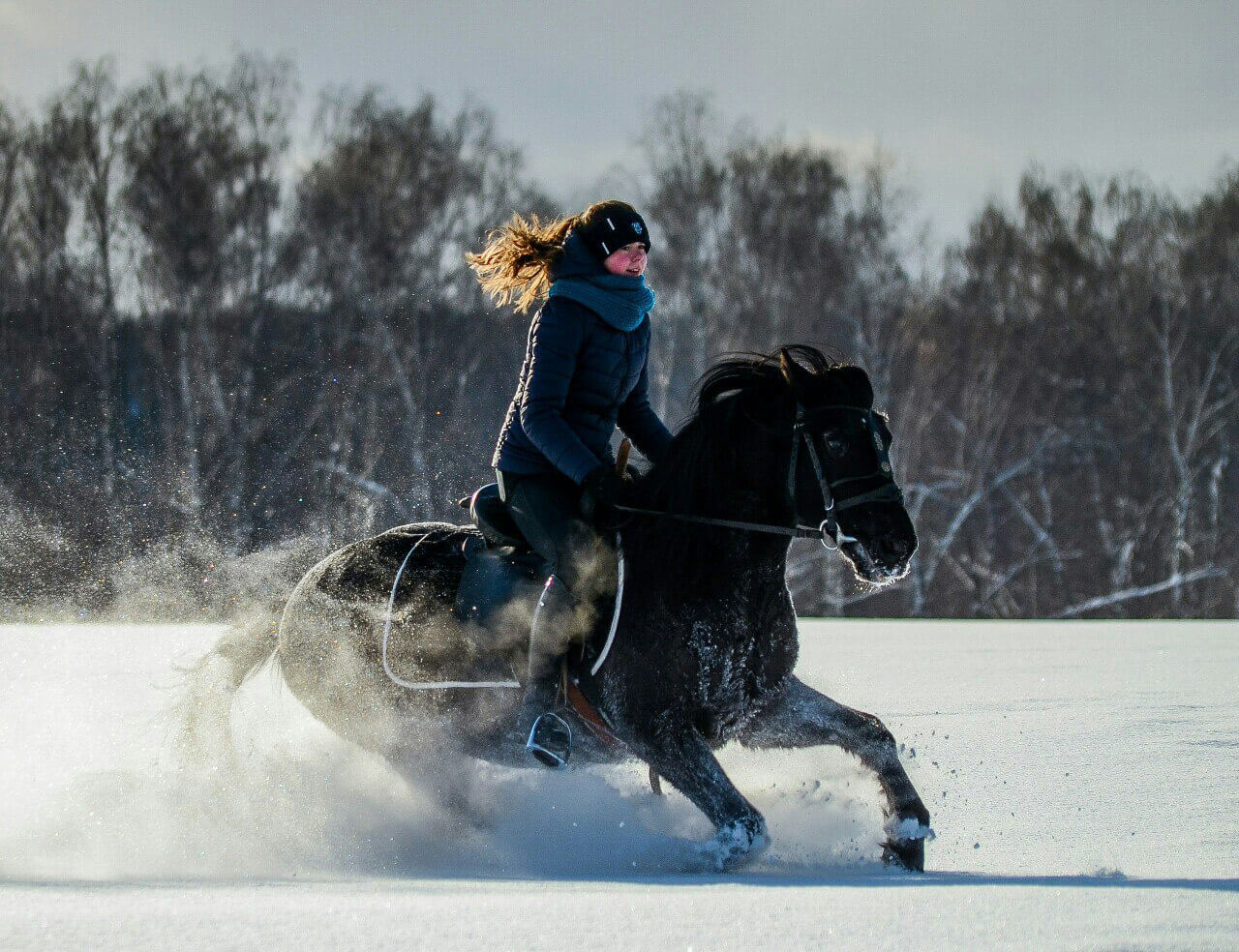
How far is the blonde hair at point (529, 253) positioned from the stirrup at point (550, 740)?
1.38 meters

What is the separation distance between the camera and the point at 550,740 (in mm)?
4410

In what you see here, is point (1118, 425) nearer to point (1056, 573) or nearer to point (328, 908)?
point (1056, 573)

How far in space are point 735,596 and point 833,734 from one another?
63cm

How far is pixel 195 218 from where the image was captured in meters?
24.9

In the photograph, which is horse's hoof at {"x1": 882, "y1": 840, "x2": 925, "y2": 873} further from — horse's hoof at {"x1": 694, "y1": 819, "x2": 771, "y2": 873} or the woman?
the woman

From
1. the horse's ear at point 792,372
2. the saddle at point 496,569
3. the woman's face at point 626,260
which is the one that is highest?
the woman's face at point 626,260

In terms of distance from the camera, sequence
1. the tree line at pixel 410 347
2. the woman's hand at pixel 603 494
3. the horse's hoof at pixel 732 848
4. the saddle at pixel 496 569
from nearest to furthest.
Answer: the horse's hoof at pixel 732 848 < the woman's hand at pixel 603 494 < the saddle at pixel 496 569 < the tree line at pixel 410 347

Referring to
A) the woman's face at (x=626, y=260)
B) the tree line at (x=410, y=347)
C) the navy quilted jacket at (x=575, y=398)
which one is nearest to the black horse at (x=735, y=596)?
the navy quilted jacket at (x=575, y=398)

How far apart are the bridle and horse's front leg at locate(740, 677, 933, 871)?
0.58 metres

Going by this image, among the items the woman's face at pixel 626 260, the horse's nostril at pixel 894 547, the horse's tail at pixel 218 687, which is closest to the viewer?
the horse's nostril at pixel 894 547

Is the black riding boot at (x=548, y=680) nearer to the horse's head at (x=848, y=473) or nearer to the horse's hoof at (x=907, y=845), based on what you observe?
the horse's head at (x=848, y=473)

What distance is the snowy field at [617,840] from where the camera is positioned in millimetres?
2947

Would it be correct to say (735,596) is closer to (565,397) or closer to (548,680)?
(548,680)

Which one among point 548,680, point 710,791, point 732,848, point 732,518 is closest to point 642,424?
point 732,518
